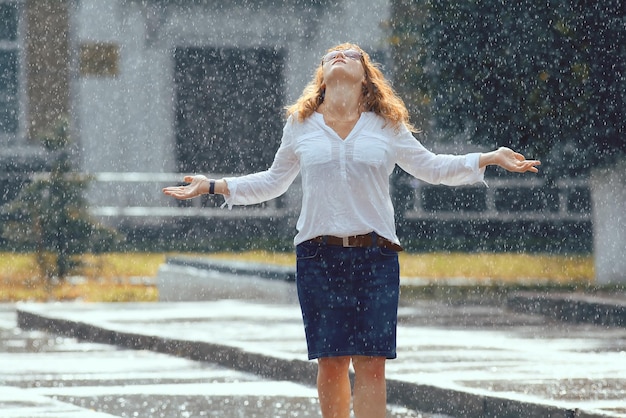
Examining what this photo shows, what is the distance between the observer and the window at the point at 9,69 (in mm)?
27562

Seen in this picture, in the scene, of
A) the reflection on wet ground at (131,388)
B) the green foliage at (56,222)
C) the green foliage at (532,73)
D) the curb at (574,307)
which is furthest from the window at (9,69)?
the reflection on wet ground at (131,388)

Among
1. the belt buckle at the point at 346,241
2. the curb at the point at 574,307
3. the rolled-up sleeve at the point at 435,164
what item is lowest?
the curb at the point at 574,307

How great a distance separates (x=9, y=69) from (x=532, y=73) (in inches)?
506

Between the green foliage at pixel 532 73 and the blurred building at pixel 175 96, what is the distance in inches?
360

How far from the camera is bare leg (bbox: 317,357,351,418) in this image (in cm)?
662

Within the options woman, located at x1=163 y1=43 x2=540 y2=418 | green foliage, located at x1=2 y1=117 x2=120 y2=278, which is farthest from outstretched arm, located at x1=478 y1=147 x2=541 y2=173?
green foliage, located at x1=2 y1=117 x2=120 y2=278

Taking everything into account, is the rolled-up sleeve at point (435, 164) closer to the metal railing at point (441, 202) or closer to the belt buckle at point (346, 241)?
the belt buckle at point (346, 241)

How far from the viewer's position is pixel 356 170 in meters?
6.53

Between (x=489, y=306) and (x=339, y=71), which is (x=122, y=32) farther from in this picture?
(x=339, y=71)

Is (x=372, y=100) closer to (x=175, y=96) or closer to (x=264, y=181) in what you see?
(x=264, y=181)

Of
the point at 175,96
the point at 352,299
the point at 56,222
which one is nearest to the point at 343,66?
the point at 352,299

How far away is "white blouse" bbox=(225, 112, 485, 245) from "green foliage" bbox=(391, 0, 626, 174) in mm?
10416

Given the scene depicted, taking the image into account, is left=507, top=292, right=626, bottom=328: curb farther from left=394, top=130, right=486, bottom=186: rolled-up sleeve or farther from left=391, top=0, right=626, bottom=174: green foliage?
left=394, top=130, right=486, bottom=186: rolled-up sleeve

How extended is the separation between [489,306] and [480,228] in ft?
36.9
